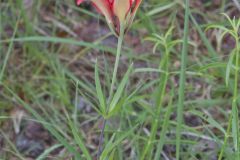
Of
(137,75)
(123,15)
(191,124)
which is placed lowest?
(191,124)

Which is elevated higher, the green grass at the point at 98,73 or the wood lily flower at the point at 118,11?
the wood lily flower at the point at 118,11

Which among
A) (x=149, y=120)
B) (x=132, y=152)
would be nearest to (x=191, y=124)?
(x=149, y=120)

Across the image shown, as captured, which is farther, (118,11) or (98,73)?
(98,73)

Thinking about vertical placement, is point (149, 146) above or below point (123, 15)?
below

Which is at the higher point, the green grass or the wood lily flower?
the wood lily flower

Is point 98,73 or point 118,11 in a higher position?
point 118,11

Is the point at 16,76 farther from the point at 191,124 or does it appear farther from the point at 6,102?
the point at 191,124

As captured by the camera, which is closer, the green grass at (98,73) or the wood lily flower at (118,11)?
the wood lily flower at (118,11)

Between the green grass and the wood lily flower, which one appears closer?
the wood lily flower
